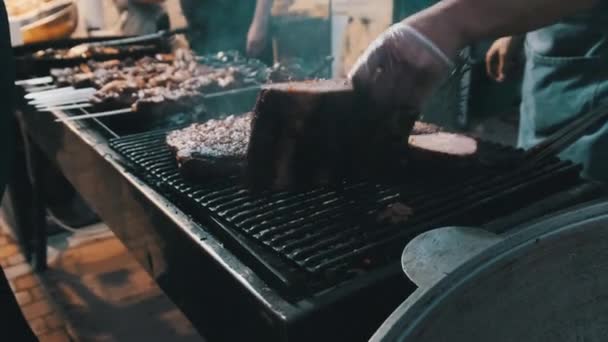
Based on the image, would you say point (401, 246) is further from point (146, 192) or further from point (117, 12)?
point (117, 12)

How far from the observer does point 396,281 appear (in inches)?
57.5

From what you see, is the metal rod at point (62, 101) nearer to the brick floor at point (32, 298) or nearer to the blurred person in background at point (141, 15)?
the brick floor at point (32, 298)

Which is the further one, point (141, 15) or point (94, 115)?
point (141, 15)

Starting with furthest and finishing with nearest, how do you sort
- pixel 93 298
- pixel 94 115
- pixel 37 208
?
pixel 37 208
pixel 93 298
pixel 94 115

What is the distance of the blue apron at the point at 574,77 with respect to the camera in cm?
255

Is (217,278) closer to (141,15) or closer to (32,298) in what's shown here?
(32,298)

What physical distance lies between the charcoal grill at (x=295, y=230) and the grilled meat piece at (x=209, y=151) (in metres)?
A: 0.05

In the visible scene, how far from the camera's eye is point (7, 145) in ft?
6.77

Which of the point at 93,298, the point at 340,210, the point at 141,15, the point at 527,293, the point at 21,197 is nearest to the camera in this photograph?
the point at 527,293

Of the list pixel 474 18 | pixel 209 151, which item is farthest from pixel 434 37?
pixel 209 151

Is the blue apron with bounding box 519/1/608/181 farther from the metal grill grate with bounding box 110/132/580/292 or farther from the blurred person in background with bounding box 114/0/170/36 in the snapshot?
the blurred person in background with bounding box 114/0/170/36

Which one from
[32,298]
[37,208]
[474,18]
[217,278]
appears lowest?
[32,298]

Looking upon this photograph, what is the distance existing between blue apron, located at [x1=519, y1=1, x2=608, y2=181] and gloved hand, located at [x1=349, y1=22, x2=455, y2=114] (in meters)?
1.23

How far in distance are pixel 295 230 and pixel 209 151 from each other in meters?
0.63
